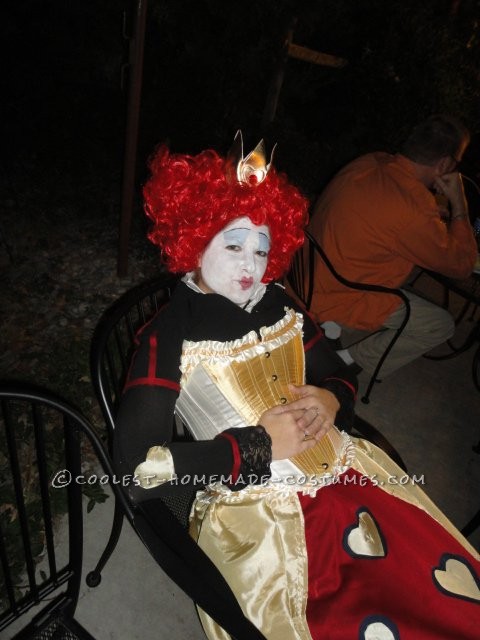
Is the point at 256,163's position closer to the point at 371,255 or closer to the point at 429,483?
the point at 371,255

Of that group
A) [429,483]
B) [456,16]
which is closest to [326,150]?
[456,16]

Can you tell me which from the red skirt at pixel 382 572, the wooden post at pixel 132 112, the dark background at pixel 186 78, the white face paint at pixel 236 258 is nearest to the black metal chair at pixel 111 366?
the white face paint at pixel 236 258

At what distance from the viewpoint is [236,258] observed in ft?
4.10

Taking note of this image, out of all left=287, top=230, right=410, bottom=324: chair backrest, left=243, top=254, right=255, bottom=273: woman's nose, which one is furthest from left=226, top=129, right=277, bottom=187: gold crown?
left=287, top=230, right=410, bottom=324: chair backrest

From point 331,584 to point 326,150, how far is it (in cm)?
672

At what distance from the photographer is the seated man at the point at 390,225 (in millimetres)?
2107

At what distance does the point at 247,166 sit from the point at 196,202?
0.19 m

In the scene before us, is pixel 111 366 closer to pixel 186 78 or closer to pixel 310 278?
pixel 310 278

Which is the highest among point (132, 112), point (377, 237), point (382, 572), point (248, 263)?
point (132, 112)

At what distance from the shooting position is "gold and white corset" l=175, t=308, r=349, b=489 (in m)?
1.25

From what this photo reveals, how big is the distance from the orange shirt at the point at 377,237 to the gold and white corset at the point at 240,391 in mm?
1108

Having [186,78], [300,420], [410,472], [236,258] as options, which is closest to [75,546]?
[300,420]

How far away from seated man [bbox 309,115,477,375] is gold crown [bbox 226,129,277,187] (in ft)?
3.37

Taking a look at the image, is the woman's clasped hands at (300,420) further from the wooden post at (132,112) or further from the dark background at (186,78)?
the dark background at (186,78)
